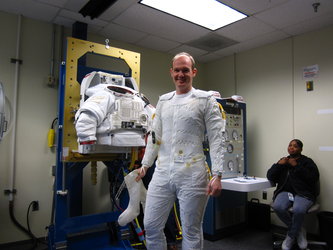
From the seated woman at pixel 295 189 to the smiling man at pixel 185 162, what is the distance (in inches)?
65.9

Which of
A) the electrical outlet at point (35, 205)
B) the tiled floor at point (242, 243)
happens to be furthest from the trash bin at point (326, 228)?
the electrical outlet at point (35, 205)

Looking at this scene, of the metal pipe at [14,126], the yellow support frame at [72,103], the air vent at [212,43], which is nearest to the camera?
the yellow support frame at [72,103]

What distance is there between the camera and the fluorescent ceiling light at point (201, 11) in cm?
280

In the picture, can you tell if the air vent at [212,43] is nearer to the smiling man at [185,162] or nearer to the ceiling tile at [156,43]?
the ceiling tile at [156,43]

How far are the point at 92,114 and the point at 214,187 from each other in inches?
43.1

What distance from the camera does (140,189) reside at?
232 centimetres

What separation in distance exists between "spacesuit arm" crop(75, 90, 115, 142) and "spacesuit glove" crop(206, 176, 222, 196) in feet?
3.11

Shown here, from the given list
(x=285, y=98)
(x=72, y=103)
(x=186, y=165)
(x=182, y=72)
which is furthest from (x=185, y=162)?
(x=285, y=98)

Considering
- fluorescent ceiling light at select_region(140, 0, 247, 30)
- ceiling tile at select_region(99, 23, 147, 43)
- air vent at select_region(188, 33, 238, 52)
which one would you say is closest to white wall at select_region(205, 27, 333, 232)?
air vent at select_region(188, 33, 238, 52)

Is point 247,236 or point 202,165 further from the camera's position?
point 247,236

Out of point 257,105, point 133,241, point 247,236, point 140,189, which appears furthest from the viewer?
point 257,105

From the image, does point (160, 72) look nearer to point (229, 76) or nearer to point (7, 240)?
point (229, 76)

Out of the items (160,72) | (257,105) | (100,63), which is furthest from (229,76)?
(100,63)

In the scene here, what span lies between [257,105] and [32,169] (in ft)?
10.5
